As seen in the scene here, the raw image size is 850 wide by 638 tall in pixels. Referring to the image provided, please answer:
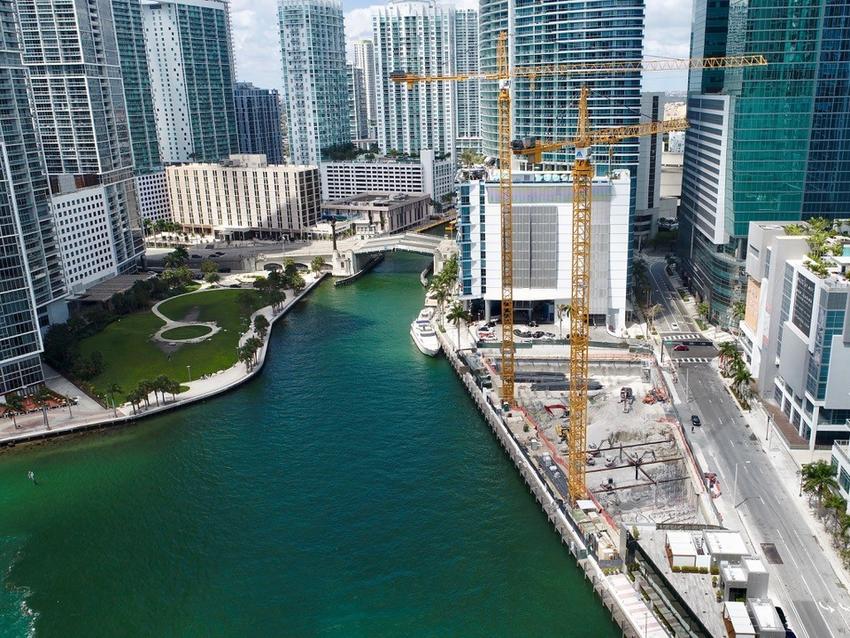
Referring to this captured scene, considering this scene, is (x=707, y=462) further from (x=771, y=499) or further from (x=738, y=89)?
(x=738, y=89)

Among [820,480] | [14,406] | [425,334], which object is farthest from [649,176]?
[14,406]

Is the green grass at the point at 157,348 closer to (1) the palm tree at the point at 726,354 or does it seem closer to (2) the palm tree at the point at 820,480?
(1) the palm tree at the point at 726,354

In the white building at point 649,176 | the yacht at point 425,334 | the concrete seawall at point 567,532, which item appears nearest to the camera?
the concrete seawall at point 567,532

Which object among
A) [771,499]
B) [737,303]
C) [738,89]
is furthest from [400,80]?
[771,499]

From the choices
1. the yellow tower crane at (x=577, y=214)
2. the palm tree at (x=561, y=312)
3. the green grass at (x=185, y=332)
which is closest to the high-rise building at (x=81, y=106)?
the green grass at (x=185, y=332)

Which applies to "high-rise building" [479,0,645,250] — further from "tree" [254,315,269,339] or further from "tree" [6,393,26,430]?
"tree" [6,393,26,430]

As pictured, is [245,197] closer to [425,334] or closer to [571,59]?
[425,334]

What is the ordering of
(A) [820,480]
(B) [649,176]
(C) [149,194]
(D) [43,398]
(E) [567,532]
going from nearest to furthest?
(A) [820,480], (E) [567,532], (D) [43,398], (B) [649,176], (C) [149,194]
